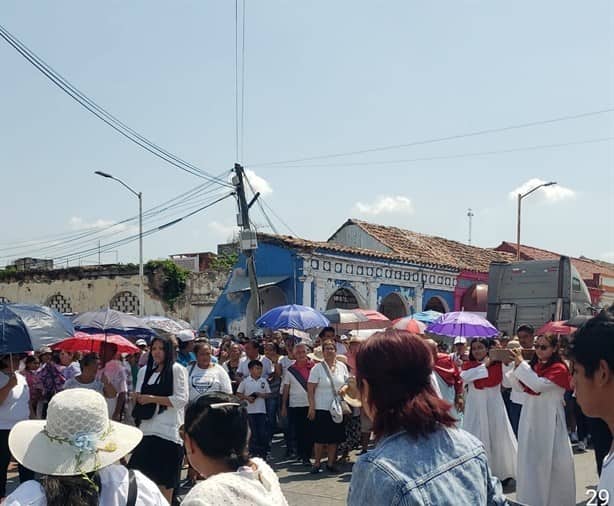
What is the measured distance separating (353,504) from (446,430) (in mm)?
406

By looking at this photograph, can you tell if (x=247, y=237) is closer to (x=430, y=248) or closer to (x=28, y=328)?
(x=430, y=248)

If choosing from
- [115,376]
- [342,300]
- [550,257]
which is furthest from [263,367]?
[550,257]

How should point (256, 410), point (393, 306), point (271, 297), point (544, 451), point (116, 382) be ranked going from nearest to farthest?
point (544, 451) < point (116, 382) < point (256, 410) < point (271, 297) < point (393, 306)

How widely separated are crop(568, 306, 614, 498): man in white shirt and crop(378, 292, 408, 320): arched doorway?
23332 millimetres

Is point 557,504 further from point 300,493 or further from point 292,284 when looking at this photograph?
point 292,284

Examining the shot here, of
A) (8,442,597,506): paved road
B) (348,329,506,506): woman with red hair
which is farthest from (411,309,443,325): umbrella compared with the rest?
(348,329,506,506): woman with red hair

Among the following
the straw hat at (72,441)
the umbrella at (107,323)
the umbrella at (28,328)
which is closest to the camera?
the straw hat at (72,441)

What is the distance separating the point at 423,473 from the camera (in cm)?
216

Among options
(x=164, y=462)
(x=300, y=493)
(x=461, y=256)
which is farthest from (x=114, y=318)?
(x=461, y=256)

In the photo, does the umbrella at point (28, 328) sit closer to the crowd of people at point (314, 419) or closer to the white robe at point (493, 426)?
the crowd of people at point (314, 419)

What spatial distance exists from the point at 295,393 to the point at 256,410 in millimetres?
675

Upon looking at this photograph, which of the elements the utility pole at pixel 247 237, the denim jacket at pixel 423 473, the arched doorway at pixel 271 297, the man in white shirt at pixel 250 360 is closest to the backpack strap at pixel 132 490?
the denim jacket at pixel 423 473

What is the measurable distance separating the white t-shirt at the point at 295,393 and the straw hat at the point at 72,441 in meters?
7.45

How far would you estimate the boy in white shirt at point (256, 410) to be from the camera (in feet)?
32.8
